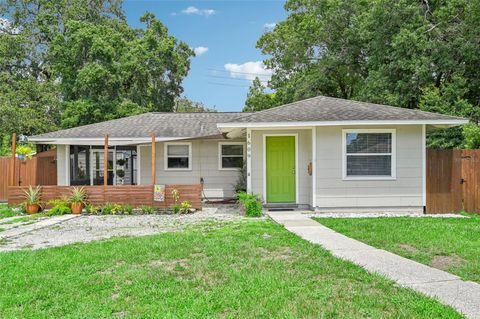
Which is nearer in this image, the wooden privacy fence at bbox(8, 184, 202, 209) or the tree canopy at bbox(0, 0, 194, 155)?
the wooden privacy fence at bbox(8, 184, 202, 209)

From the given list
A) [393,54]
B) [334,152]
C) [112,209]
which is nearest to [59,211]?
[112,209]

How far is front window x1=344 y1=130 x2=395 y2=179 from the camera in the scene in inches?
458

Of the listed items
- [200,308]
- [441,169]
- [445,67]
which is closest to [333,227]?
[441,169]

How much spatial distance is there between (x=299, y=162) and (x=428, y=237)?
17.0 feet

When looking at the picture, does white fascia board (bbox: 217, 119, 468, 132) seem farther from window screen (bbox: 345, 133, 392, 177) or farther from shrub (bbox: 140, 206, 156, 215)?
shrub (bbox: 140, 206, 156, 215)

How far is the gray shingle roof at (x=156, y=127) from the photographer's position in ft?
49.7

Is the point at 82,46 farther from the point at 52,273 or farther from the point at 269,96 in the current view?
the point at 52,273

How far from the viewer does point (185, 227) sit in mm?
9484

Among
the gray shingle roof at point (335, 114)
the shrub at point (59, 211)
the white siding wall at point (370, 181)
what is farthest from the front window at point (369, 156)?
the shrub at point (59, 211)

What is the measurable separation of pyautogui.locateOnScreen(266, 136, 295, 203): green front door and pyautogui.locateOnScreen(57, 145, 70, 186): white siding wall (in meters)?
8.26

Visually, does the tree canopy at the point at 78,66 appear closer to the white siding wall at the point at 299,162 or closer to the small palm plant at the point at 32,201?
the small palm plant at the point at 32,201

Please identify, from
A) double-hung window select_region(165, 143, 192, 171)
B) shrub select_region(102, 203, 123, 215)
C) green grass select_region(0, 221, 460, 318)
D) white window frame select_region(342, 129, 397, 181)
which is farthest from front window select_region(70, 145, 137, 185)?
green grass select_region(0, 221, 460, 318)

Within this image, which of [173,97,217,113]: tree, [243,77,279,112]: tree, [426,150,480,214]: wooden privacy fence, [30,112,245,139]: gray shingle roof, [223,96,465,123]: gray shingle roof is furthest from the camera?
[173,97,217,113]: tree

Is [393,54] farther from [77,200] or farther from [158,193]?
[77,200]
